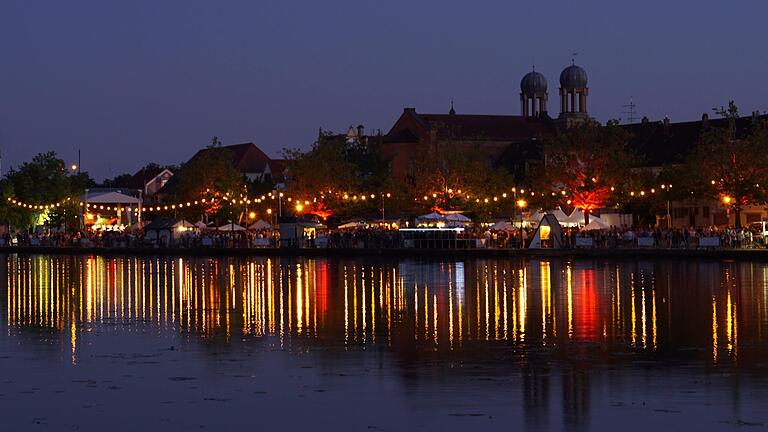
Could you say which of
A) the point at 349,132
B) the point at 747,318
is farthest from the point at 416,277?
the point at 349,132

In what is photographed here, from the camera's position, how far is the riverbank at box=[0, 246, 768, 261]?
6538 centimetres

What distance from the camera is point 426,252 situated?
251ft

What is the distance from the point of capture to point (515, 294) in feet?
127

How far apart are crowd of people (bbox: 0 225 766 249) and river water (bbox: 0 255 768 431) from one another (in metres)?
28.0

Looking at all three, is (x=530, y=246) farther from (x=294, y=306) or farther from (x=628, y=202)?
(x=294, y=306)

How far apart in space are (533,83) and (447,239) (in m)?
83.4

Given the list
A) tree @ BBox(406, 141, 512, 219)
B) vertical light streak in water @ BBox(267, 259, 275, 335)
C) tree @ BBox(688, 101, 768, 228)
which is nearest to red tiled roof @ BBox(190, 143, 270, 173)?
tree @ BBox(406, 141, 512, 219)

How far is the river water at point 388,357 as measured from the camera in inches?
684

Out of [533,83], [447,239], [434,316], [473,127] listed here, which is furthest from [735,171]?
[533,83]

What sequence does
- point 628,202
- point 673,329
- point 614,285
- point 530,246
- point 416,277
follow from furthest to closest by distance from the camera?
1. point 628,202
2. point 530,246
3. point 416,277
4. point 614,285
5. point 673,329

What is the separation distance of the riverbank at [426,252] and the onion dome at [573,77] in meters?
72.8

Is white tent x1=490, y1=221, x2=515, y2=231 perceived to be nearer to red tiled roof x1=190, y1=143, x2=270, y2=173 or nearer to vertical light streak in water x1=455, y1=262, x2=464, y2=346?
vertical light streak in water x1=455, y1=262, x2=464, y2=346

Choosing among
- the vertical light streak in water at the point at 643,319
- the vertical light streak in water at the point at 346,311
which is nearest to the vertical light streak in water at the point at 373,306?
the vertical light streak in water at the point at 346,311

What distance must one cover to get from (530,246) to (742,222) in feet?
78.1
